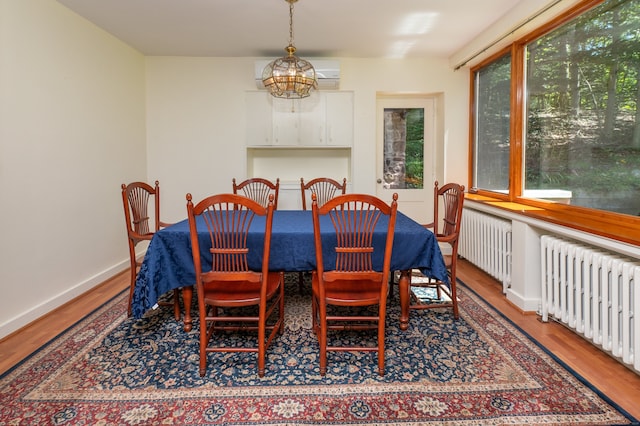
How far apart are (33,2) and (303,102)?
103 inches

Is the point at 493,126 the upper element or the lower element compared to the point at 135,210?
upper

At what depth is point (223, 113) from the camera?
4387 mm

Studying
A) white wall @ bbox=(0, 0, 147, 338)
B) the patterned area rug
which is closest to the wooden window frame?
the patterned area rug

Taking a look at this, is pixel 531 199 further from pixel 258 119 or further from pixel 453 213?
pixel 258 119

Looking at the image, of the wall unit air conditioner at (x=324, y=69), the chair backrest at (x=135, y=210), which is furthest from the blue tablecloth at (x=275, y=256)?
the wall unit air conditioner at (x=324, y=69)

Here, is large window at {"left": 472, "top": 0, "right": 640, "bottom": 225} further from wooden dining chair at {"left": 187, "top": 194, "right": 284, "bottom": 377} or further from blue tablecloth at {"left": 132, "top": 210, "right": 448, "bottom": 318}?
wooden dining chair at {"left": 187, "top": 194, "right": 284, "bottom": 377}

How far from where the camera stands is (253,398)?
171 cm

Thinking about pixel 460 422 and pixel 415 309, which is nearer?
pixel 460 422

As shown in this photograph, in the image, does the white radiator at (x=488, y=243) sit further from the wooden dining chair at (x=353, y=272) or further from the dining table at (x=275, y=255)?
the wooden dining chair at (x=353, y=272)

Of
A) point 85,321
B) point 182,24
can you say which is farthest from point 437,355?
point 182,24

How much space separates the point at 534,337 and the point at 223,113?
3961 mm

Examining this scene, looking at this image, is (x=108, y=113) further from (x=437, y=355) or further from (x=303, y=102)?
(x=437, y=355)

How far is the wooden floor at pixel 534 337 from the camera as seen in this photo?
179 cm

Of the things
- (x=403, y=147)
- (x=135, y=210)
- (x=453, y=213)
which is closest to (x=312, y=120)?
(x=403, y=147)
